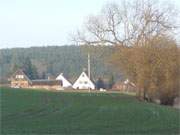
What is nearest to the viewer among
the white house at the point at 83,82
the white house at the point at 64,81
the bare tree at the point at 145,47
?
the bare tree at the point at 145,47

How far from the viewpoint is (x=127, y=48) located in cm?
5606

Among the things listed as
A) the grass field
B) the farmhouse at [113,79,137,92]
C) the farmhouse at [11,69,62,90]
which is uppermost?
the farmhouse at [11,69,62,90]

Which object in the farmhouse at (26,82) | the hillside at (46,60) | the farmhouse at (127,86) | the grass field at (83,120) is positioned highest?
the hillside at (46,60)

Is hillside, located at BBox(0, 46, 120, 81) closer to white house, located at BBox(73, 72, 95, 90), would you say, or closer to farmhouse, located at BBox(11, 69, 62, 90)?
white house, located at BBox(73, 72, 95, 90)

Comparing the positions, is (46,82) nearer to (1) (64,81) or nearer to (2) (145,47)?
(1) (64,81)

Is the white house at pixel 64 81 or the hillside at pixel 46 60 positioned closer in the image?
the hillside at pixel 46 60

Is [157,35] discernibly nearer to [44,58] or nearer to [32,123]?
[32,123]

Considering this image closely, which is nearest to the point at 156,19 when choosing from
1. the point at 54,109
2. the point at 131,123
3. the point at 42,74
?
the point at 54,109

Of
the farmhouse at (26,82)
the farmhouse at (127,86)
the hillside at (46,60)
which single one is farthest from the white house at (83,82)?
the farmhouse at (127,86)

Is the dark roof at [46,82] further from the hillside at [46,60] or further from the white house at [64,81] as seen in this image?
the white house at [64,81]

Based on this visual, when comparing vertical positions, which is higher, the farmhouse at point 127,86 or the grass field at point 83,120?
the farmhouse at point 127,86

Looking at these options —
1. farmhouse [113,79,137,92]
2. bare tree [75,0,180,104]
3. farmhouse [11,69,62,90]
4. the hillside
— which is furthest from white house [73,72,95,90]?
bare tree [75,0,180,104]

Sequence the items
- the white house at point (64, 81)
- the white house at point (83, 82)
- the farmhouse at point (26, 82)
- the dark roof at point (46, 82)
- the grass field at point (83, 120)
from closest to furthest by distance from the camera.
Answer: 1. the grass field at point (83, 120)
2. the farmhouse at point (26, 82)
3. the dark roof at point (46, 82)
4. the white house at point (83, 82)
5. the white house at point (64, 81)

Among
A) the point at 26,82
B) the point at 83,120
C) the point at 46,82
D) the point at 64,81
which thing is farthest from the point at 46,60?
the point at 83,120
